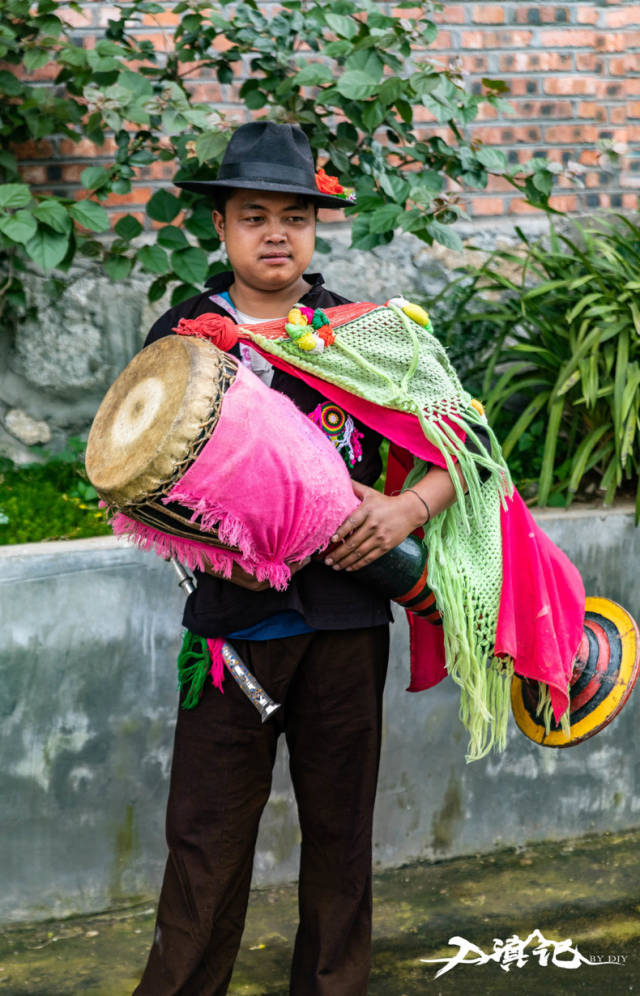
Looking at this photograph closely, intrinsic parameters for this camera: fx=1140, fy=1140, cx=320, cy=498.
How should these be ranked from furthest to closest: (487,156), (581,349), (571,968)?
(581,349) → (487,156) → (571,968)

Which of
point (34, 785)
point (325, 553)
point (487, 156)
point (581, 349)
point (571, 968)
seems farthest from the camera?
point (581, 349)

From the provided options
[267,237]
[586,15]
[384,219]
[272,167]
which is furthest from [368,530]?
[586,15]

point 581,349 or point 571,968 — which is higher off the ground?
point 581,349

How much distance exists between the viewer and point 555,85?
4.66 m

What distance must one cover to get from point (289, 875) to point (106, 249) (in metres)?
2.19

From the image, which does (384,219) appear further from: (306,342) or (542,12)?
(542,12)

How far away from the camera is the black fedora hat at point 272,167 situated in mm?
2297

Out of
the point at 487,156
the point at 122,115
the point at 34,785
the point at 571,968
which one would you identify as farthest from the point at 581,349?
the point at 34,785

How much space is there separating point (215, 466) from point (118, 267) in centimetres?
165

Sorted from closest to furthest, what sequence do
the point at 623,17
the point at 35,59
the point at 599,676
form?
the point at 599,676 < the point at 35,59 < the point at 623,17

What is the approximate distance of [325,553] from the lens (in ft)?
7.57

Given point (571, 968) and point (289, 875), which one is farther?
point (289, 875)

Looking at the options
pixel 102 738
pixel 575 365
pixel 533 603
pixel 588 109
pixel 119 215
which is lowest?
pixel 102 738

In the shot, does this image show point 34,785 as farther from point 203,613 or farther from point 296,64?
point 296,64
